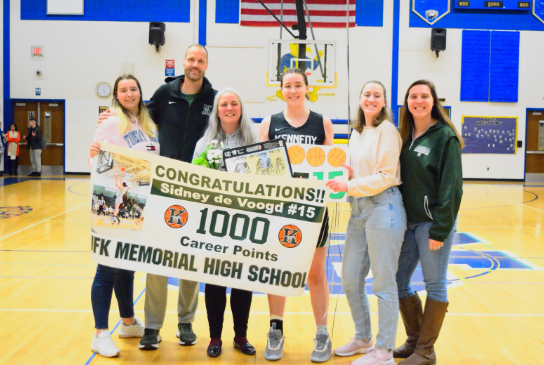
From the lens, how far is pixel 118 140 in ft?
10.1

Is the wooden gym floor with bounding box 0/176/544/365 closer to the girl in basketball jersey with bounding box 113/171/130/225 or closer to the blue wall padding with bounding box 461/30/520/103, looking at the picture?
the girl in basketball jersey with bounding box 113/171/130/225

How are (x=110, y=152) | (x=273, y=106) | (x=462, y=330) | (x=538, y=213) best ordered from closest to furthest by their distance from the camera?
1. (x=110, y=152)
2. (x=462, y=330)
3. (x=538, y=213)
4. (x=273, y=106)

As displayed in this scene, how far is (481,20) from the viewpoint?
1483 cm

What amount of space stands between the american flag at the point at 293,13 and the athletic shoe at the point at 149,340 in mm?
10897

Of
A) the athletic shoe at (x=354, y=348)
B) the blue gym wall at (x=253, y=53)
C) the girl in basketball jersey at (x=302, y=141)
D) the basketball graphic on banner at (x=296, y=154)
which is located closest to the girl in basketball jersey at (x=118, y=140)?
the girl in basketball jersey at (x=302, y=141)

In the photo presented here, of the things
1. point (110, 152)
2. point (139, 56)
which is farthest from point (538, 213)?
point (139, 56)

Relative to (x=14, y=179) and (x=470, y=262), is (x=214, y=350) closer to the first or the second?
(x=470, y=262)

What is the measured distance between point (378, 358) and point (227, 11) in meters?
12.9

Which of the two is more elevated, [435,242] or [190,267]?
A: [435,242]

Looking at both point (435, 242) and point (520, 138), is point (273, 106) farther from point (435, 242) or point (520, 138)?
point (435, 242)

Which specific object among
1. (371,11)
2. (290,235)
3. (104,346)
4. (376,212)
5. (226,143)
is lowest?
(104,346)

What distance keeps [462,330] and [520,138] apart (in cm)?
1322

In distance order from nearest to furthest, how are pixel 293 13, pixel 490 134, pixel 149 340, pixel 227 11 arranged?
pixel 149 340
pixel 293 13
pixel 227 11
pixel 490 134

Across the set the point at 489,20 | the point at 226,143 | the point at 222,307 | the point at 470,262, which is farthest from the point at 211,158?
the point at 489,20
